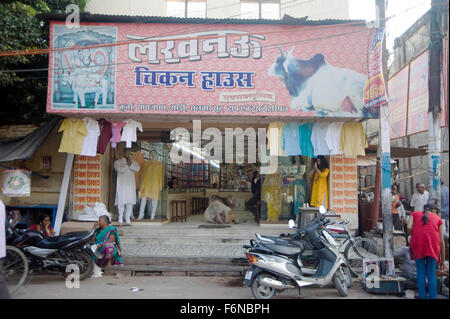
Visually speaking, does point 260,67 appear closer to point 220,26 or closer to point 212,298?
point 220,26

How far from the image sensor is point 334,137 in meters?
9.25

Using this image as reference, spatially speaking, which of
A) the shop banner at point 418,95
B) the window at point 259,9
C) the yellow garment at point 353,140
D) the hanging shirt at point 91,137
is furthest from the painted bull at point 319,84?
the hanging shirt at point 91,137

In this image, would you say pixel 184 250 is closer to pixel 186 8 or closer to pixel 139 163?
pixel 139 163

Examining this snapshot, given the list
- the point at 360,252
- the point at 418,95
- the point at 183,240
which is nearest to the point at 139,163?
the point at 183,240

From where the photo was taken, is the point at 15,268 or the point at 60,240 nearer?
the point at 15,268

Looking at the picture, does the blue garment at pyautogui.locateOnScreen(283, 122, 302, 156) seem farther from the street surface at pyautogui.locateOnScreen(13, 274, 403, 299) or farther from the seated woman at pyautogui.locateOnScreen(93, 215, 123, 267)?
the seated woman at pyautogui.locateOnScreen(93, 215, 123, 267)

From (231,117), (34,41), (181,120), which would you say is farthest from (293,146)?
(34,41)

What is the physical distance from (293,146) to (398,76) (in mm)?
4005

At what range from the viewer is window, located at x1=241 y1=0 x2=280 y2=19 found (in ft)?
39.0

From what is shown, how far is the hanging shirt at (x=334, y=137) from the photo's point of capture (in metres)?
9.21

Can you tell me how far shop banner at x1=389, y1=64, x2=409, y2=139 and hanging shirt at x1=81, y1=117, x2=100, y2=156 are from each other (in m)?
8.45

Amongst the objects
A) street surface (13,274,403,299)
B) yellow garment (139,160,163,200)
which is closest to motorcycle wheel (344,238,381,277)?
street surface (13,274,403,299)

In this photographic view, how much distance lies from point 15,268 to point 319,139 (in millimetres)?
7433

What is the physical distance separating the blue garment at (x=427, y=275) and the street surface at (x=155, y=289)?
1.90 feet
